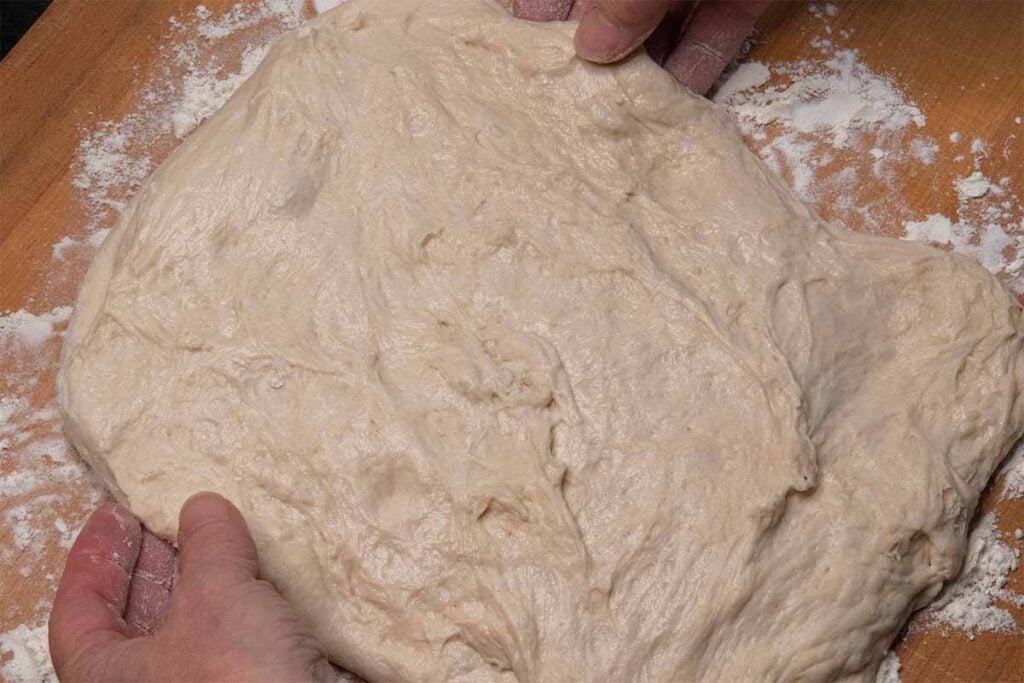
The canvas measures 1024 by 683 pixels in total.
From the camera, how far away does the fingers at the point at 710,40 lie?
1982 mm

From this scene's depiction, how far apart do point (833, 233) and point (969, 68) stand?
0.67m

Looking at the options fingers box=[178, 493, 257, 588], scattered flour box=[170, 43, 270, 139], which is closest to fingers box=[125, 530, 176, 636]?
fingers box=[178, 493, 257, 588]

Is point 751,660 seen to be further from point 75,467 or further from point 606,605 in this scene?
→ point 75,467

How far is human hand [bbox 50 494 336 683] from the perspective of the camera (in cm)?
136

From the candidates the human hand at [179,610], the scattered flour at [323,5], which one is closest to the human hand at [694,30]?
the scattered flour at [323,5]

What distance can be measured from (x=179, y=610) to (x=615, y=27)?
50.2 inches

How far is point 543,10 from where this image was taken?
198cm

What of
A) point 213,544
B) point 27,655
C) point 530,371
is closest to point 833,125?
point 530,371

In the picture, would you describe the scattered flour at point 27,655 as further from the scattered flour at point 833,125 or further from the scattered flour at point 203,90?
the scattered flour at point 833,125

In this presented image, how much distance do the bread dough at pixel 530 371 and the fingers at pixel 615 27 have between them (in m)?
0.05

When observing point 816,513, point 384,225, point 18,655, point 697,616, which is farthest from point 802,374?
point 18,655

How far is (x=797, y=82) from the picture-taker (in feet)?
6.86

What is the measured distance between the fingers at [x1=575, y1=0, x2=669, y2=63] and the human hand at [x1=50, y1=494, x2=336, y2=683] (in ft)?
3.56

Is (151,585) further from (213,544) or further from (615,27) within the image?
(615,27)
